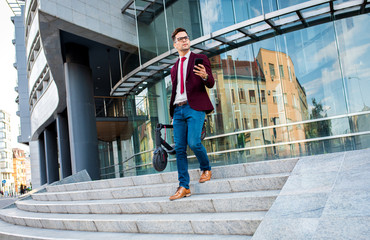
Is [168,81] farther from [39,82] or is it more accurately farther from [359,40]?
[39,82]

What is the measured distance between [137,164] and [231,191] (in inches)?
426

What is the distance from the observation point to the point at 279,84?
10016 millimetres

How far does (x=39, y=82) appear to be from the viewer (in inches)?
966

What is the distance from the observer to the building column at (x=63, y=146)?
21.4m

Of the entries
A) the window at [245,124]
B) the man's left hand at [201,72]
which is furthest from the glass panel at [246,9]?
the man's left hand at [201,72]

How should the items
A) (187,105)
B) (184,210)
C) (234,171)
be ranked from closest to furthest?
1. (184,210)
2. (187,105)
3. (234,171)

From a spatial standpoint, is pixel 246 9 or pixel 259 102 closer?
pixel 246 9

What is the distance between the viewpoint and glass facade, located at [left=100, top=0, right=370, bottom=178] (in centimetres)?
882

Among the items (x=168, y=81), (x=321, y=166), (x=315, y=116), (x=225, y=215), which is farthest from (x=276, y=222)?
(x=168, y=81)

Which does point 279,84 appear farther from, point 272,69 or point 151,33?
point 151,33

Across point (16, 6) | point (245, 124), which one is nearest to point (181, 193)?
point (245, 124)

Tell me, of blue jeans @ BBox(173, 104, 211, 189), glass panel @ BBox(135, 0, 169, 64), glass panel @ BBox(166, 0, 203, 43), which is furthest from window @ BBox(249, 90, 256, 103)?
blue jeans @ BBox(173, 104, 211, 189)

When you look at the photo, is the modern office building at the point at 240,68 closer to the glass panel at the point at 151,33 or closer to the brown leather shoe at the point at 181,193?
the glass panel at the point at 151,33

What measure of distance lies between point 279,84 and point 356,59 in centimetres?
214
